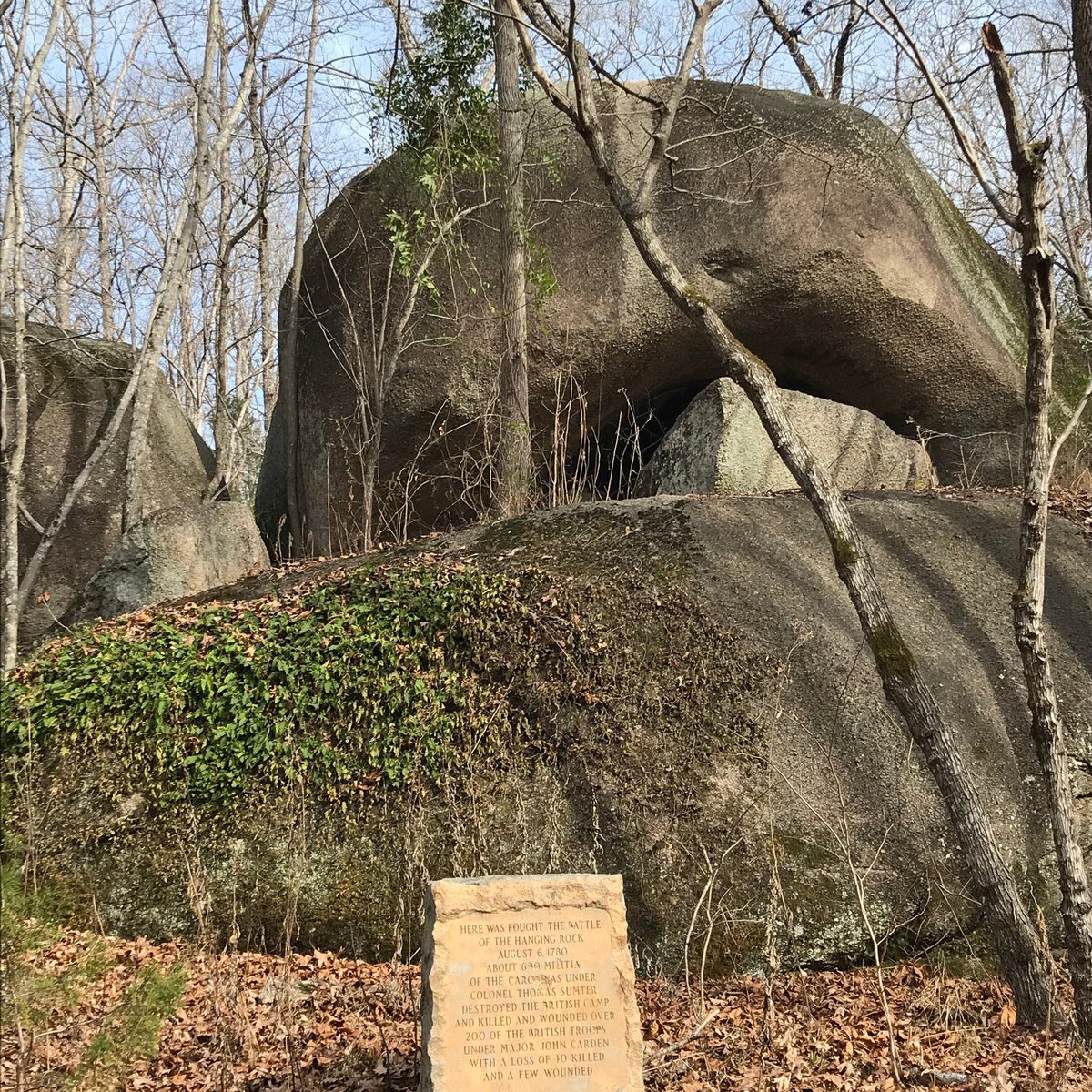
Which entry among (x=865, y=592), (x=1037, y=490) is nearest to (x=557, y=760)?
(x=865, y=592)

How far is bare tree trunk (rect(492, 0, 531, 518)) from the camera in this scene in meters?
8.61

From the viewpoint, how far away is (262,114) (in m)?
12.0

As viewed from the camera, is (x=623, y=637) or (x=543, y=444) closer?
(x=623, y=637)

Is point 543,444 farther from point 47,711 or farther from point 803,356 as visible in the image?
point 47,711

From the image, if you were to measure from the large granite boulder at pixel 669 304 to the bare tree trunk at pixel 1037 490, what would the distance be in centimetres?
430

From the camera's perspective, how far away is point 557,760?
567cm

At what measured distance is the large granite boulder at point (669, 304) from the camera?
363 inches

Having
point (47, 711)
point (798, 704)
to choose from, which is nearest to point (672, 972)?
point (798, 704)

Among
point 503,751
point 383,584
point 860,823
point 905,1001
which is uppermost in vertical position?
point 383,584

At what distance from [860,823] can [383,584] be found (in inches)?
117

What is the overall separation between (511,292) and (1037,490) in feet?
16.4

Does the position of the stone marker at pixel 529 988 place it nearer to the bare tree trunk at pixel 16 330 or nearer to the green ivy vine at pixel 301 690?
the green ivy vine at pixel 301 690

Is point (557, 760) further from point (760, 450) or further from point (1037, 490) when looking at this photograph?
point (760, 450)

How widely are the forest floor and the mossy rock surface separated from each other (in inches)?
8.2
